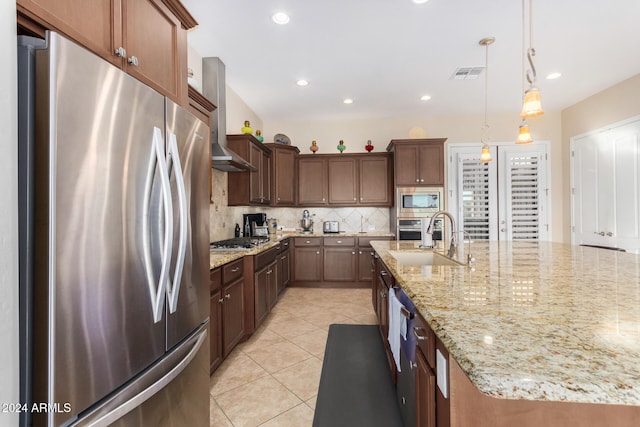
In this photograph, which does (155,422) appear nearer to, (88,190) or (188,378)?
(188,378)

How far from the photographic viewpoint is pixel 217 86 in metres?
3.06

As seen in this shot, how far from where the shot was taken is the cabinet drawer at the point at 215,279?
194 centimetres

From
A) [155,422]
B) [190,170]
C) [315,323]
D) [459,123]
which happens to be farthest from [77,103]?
[459,123]

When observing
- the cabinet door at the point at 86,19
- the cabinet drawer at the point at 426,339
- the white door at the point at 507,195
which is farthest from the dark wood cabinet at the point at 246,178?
the white door at the point at 507,195

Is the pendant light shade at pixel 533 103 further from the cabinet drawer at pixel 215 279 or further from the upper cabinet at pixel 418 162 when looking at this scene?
the upper cabinet at pixel 418 162

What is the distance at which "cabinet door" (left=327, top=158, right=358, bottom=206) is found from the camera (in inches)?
189

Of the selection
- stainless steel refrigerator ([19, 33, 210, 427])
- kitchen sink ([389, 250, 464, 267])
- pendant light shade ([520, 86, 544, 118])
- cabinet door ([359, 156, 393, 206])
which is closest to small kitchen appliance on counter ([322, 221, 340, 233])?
cabinet door ([359, 156, 393, 206])

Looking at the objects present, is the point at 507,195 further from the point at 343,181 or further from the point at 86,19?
the point at 86,19

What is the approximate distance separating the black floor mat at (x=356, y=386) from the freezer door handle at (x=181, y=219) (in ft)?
3.84

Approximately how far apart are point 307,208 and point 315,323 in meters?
2.43

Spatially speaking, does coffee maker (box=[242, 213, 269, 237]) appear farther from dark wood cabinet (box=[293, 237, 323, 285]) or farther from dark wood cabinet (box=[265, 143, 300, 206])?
dark wood cabinet (box=[293, 237, 323, 285])

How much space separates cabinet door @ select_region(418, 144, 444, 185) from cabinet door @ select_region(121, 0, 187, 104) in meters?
3.68

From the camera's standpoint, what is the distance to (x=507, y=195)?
187 inches

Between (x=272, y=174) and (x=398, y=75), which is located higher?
(x=398, y=75)
